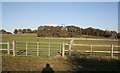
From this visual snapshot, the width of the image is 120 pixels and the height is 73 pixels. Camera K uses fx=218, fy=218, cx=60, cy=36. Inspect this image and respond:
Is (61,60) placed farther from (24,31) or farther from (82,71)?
(24,31)

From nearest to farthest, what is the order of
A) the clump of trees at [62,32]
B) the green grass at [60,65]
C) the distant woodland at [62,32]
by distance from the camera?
the green grass at [60,65]
the distant woodland at [62,32]
the clump of trees at [62,32]

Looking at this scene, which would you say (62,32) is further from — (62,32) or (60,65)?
(60,65)

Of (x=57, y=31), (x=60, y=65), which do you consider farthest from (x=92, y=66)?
(x=57, y=31)

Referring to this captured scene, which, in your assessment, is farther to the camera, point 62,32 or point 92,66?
point 62,32

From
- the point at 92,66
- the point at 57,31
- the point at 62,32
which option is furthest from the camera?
the point at 57,31

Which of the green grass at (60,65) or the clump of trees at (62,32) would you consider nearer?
the green grass at (60,65)

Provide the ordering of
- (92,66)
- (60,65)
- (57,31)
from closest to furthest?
1. (92,66)
2. (60,65)
3. (57,31)

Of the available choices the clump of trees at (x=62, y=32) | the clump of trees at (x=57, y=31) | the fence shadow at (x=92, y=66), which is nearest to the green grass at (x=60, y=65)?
the fence shadow at (x=92, y=66)

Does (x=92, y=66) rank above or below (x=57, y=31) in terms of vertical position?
below

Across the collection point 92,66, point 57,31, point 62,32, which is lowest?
point 92,66

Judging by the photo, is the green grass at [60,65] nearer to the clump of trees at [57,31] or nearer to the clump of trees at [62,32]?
the clump of trees at [62,32]

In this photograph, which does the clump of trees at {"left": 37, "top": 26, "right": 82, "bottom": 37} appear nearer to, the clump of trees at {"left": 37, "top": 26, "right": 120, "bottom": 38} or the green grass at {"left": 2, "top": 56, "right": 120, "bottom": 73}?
the clump of trees at {"left": 37, "top": 26, "right": 120, "bottom": 38}

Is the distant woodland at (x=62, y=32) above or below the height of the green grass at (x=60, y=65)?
above

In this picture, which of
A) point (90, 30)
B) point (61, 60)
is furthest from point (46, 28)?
point (61, 60)
